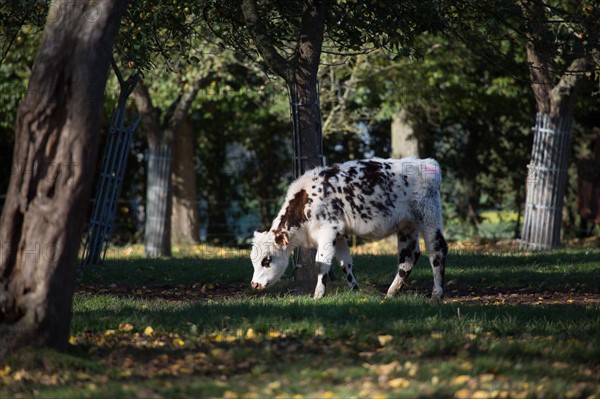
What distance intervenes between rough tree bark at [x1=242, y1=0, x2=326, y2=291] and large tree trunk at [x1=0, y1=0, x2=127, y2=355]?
16.5ft

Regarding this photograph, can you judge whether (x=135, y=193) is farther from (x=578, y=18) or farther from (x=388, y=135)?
(x=578, y=18)

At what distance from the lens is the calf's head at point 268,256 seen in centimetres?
1121

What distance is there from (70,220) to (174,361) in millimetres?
1390

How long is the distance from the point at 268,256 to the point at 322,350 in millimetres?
3944

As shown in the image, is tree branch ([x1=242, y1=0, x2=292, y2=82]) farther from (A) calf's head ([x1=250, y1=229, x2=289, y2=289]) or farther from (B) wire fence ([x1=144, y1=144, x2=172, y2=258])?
(B) wire fence ([x1=144, y1=144, x2=172, y2=258])

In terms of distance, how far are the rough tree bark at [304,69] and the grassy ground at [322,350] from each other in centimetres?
212

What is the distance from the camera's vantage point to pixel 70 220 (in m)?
7.11

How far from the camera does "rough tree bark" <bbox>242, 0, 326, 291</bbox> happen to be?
1200 centimetres

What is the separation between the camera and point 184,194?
24.7m

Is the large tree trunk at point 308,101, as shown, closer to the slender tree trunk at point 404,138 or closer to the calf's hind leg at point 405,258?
the calf's hind leg at point 405,258

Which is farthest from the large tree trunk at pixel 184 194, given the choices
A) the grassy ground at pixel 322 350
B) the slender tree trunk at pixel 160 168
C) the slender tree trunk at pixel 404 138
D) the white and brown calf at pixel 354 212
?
the white and brown calf at pixel 354 212

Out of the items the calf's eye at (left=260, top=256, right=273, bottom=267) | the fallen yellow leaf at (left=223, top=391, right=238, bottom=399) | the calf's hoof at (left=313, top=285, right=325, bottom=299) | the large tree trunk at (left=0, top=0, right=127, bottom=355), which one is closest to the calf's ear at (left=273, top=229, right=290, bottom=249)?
the calf's eye at (left=260, top=256, right=273, bottom=267)

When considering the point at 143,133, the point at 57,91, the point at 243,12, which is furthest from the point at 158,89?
the point at 57,91

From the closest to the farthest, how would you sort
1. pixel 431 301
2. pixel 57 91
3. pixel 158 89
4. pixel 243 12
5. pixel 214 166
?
pixel 57 91 → pixel 431 301 → pixel 243 12 → pixel 158 89 → pixel 214 166
